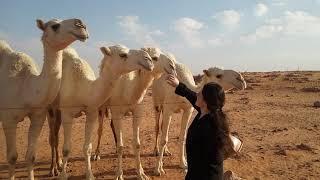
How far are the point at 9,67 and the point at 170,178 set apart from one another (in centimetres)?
394

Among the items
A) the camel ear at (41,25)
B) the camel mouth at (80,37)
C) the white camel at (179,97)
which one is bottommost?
the white camel at (179,97)

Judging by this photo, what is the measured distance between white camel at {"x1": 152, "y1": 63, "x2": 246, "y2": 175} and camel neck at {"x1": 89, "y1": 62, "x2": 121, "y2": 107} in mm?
1939

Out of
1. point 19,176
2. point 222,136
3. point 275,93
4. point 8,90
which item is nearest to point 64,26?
point 8,90

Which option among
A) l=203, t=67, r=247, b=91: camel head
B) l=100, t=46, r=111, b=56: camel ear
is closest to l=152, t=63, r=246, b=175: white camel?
l=203, t=67, r=247, b=91: camel head

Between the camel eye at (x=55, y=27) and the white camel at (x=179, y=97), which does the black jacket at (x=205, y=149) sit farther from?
the white camel at (x=179, y=97)

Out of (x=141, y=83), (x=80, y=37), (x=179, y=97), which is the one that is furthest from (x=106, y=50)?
(x=179, y=97)

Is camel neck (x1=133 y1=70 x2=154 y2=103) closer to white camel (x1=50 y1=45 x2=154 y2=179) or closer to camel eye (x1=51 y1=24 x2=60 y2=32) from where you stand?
white camel (x1=50 y1=45 x2=154 y2=179)

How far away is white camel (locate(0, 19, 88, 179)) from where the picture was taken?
673cm

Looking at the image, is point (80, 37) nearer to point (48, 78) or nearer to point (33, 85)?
point (48, 78)

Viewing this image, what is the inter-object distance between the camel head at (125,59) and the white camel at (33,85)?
104 centimetres

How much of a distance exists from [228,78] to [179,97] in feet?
4.34

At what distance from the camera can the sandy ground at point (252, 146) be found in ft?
30.7

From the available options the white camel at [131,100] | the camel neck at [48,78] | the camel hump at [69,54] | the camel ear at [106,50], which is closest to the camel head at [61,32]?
the camel neck at [48,78]

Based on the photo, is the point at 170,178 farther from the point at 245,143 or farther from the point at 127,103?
the point at 245,143
